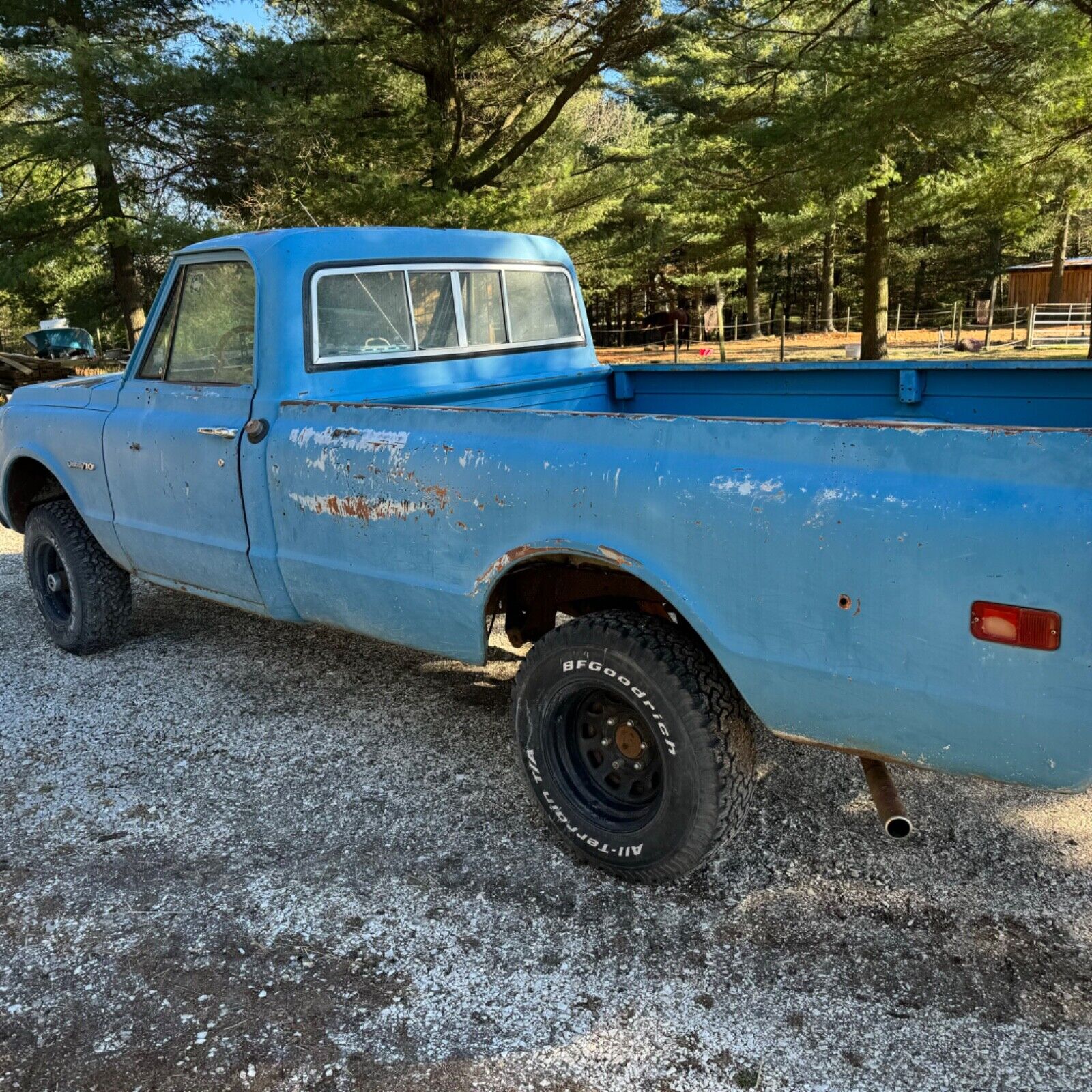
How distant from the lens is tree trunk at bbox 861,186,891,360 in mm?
19016

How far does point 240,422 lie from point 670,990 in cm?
253

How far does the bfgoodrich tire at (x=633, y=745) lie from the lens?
267 centimetres

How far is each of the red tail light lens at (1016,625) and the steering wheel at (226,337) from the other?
2962mm

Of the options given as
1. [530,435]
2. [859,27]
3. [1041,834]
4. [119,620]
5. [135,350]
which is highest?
[859,27]

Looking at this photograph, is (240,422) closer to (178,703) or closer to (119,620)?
(178,703)

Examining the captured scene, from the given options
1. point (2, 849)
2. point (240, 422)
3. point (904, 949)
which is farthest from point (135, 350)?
point (904, 949)

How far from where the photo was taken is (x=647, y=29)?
52.3 feet

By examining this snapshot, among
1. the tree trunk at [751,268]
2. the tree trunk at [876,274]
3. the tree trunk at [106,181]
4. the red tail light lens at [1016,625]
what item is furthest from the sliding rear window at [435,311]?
the tree trunk at [751,268]

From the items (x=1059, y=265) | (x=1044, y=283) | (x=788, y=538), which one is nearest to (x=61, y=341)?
(x=788, y=538)

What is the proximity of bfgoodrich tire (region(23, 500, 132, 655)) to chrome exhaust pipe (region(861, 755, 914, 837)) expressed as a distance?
152 inches

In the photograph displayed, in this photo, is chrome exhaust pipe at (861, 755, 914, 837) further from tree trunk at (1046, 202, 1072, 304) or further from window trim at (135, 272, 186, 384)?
tree trunk at (1046, 202, 1072, 304)

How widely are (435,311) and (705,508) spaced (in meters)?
2.28

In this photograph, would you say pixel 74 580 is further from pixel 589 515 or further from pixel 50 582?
pixel 589 515

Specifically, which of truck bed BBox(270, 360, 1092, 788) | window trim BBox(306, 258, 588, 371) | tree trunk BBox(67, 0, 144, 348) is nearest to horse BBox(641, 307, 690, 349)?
tree trunk BBox(67, 0, 144, 348)
